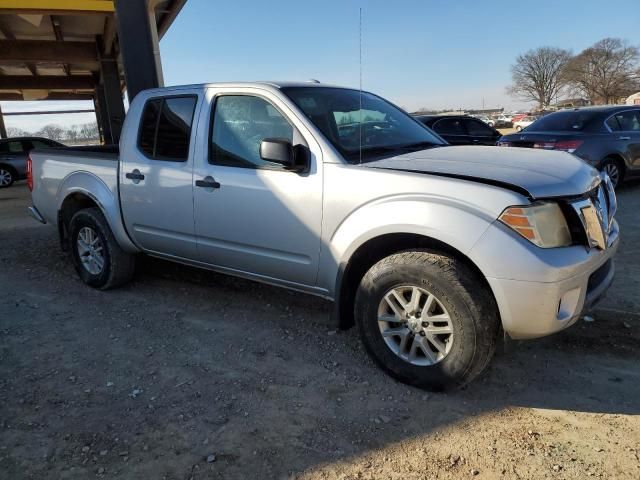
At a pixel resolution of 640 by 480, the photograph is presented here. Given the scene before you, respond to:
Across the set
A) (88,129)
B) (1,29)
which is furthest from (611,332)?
(88,129)

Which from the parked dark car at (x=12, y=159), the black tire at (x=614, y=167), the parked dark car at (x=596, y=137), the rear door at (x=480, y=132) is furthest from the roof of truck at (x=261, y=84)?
the parked dark car at (x=12, y=159)

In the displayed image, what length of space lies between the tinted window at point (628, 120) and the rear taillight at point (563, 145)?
36.8 inches

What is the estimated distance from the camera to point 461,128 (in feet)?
38.0

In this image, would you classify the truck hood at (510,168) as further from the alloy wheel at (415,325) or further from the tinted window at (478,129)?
the tinted window at (478,129)

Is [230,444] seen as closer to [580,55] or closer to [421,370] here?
[421,370]

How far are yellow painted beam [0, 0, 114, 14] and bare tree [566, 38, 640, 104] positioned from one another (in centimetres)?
6704

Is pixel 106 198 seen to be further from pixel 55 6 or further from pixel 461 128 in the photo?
pixel 461 128

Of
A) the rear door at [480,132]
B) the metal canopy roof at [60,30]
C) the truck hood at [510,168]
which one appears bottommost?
the truck hood at [510,168]

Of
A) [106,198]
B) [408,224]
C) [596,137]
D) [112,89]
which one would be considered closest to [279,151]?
[408,224]

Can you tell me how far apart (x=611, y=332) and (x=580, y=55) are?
258 ft

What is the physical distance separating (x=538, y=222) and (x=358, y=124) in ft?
5.04

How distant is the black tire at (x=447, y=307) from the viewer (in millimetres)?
2678

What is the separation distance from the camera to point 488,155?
324 centimetres

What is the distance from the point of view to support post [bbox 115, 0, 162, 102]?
8477 millimetres
